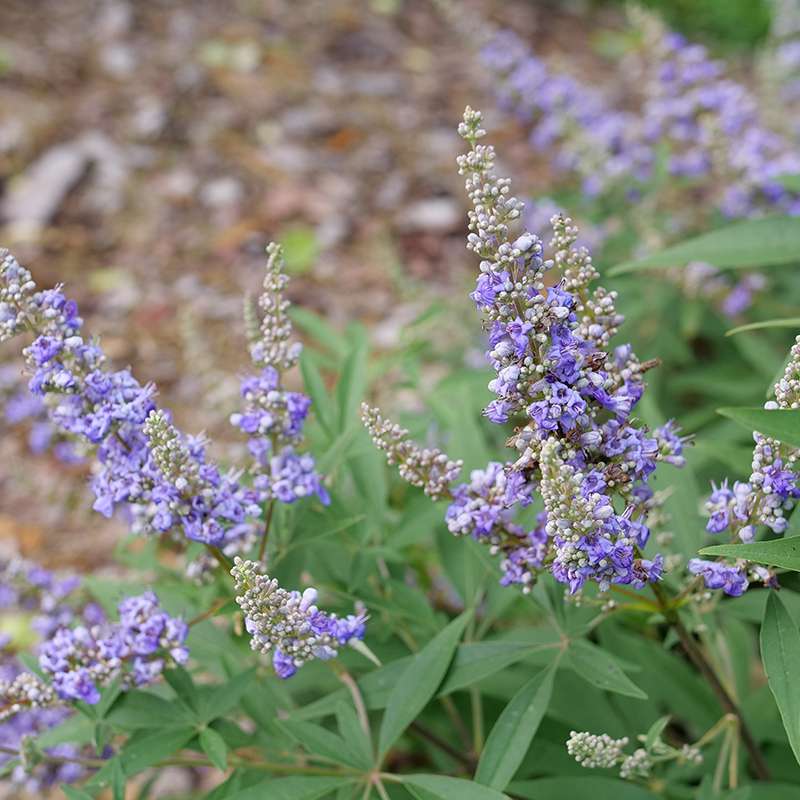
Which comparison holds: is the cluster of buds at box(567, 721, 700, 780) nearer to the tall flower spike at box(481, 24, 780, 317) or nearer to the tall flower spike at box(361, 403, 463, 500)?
the tall flower spike at box(361, 403, 463, 500)

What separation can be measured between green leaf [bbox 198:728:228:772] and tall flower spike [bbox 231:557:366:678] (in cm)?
35

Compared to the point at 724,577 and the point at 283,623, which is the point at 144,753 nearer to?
the point at 283,623

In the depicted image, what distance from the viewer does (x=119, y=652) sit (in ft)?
8.41

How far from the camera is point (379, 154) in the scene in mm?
8492

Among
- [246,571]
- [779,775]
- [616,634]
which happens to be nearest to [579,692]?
[616,634]

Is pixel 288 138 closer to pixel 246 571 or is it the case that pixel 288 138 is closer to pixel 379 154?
pixel 379 154

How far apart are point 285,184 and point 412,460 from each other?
609cm

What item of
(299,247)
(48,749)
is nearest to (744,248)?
(48,749)

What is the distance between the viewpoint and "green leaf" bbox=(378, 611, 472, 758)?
2.56 meters

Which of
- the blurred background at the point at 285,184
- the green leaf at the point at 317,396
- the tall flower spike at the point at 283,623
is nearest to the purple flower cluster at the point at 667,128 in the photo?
the blurred background at the point at 285,184

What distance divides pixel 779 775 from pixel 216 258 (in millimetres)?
5347

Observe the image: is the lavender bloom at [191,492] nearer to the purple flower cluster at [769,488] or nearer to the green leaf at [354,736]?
the green leaf at [354,736]

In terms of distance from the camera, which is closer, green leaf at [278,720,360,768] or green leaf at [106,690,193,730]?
green leaf at [278,720,360,768]

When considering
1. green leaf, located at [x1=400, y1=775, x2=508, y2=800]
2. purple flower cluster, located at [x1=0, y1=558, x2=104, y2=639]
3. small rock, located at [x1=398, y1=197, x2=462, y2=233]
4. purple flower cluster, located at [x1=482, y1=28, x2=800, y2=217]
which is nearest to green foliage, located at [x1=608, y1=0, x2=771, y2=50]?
small rock, located at [x1=398, y1=197, x2=462, y2=233]
